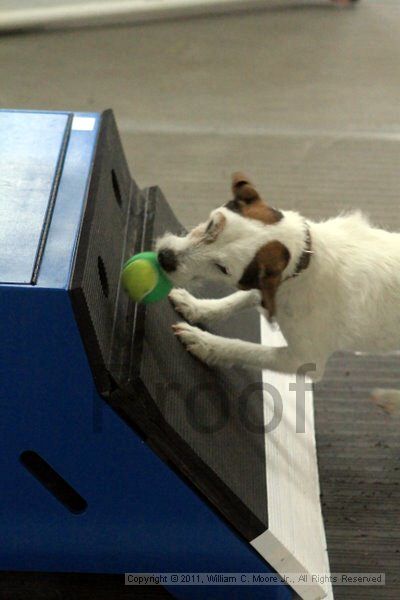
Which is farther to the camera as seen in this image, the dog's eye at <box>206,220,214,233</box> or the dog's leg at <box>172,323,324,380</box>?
the dog's leg at <box>172,323,324,380</box>

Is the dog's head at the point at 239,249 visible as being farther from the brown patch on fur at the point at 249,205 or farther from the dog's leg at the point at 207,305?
the dog's leg at the point at 207,305

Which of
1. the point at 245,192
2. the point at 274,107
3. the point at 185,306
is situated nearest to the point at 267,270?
the point at 245,192

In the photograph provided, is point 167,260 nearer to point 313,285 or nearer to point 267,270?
point 267,270

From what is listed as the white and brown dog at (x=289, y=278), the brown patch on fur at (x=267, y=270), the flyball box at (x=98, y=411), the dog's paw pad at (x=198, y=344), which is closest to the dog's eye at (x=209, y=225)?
the white and brown dog at (x=289, y=278)

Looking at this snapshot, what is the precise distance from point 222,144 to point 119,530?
69.8 inches

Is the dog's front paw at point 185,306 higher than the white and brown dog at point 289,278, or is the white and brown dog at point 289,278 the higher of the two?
the dog's front paw at point 185,306

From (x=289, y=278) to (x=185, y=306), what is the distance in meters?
0.39

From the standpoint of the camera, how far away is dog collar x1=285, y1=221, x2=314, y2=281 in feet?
4.57

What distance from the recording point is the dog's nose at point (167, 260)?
136 cm

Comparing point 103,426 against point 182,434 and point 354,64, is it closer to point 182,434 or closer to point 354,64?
point 182,434

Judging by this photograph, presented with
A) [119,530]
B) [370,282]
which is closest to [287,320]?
[370,282]

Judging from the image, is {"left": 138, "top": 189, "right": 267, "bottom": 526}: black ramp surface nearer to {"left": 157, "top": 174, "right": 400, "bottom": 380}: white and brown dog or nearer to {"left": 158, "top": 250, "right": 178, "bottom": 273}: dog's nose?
{"left": 157, "top": 174, "right": 400, "bottom": 380}: white and brown dog

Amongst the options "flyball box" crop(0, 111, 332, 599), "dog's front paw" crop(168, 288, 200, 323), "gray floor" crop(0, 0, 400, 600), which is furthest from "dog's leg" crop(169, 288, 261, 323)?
"gray floor" crop(0, 0, 400, 600)

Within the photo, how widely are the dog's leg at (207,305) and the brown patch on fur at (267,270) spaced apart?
0.38 meters
